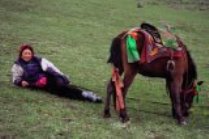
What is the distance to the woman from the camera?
9.28 metres

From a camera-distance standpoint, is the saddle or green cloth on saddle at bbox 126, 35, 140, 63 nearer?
green cloth on saddle at bbox 126, 35, 140, 63

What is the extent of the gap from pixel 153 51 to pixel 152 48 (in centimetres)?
5

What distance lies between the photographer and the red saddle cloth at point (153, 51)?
314 inches

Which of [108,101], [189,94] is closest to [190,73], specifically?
→ [189,94]

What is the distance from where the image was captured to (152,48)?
8.03 meters

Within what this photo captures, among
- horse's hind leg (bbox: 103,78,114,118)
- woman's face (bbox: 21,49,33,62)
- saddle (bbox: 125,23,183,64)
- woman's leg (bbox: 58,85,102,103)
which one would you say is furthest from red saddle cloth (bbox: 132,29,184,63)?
woman's face (bbox: 21,49,33,62)

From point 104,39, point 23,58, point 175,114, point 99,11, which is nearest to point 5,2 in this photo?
point 99,11

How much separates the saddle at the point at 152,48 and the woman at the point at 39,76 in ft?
5.21

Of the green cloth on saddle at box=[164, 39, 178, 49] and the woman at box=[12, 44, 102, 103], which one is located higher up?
the green cloth on saddle at box=[164, 39, 178, 49]

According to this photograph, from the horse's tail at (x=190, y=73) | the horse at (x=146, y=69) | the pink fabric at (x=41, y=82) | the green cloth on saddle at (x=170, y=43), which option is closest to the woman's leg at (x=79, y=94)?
the pink fabric at (x=41, y=82)

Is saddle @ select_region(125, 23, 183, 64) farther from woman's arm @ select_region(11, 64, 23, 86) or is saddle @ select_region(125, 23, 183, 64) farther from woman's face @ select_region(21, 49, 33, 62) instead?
woman's arm @ select_region(11, 64, 23, 86)

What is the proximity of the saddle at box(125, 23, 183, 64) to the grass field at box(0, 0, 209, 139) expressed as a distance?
3.35 feet

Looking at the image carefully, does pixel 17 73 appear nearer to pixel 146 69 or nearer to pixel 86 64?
pixel 146 69

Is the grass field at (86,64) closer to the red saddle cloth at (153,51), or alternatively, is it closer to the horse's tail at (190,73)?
the horse's tail at (190,73)
